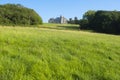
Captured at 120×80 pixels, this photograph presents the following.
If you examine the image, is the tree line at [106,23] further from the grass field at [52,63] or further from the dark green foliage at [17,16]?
the grass field at [52,63]

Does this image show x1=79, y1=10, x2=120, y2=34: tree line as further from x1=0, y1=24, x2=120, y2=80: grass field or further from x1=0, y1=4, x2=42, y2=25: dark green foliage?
x1=0, y1=24, x2=120, y2=80: grass field

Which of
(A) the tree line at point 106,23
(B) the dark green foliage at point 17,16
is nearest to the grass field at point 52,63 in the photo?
(B) the dark green foliage at point 17,16

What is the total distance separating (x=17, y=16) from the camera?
57000 millimetres

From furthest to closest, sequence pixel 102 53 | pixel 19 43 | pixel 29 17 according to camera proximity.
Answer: pixel 29 17 → pixel 102 53 → pixel 19 43

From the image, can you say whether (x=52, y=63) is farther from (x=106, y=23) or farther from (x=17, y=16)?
(x=106, y=23)

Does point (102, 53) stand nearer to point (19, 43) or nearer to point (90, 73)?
point (90, 73)

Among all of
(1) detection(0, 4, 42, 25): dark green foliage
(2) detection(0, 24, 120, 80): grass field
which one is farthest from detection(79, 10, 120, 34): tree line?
(2) detection(0, 24, 120, 80): grass field

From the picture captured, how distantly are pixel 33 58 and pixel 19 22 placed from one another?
165 feet

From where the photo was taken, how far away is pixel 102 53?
8.54m

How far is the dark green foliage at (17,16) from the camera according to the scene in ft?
179

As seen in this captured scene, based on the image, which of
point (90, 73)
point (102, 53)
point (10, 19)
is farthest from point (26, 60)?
point (10, 19)

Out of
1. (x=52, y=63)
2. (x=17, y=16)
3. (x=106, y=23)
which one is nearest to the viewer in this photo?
(x=52, y=63)

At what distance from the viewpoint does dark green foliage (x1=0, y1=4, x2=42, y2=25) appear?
179 ft

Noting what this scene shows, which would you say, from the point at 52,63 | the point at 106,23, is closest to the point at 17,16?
the point at 106,23
